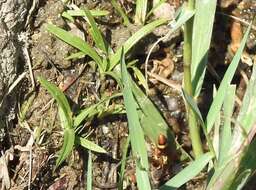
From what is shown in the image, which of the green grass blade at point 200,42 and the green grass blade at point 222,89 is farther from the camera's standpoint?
the green grass blade at point 200,42

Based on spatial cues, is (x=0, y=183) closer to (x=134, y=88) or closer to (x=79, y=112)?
(x=79, y=112)

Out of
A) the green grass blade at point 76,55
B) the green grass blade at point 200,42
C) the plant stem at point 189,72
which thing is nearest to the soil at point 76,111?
the green grass blade at point 76,55

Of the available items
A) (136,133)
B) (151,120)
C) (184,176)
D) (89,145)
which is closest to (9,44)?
(89,145)

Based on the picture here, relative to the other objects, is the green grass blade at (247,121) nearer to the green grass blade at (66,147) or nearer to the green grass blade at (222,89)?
the green grass blade at (222,89)

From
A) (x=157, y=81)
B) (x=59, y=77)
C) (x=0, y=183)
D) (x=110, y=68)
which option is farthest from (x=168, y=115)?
(x=0, y=183)

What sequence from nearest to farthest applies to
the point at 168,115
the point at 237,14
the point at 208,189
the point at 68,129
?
the point at 208,189
the point at 68,129
the point at 168,115
the point at 237,14

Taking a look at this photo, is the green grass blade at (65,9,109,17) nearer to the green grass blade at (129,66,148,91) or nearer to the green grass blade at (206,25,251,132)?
the green grass blade at (129,66,148,91)

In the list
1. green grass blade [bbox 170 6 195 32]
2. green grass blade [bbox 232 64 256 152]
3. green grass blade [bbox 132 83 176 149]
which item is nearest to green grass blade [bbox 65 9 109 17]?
green grass blade [bbox 132 83 176 149]
